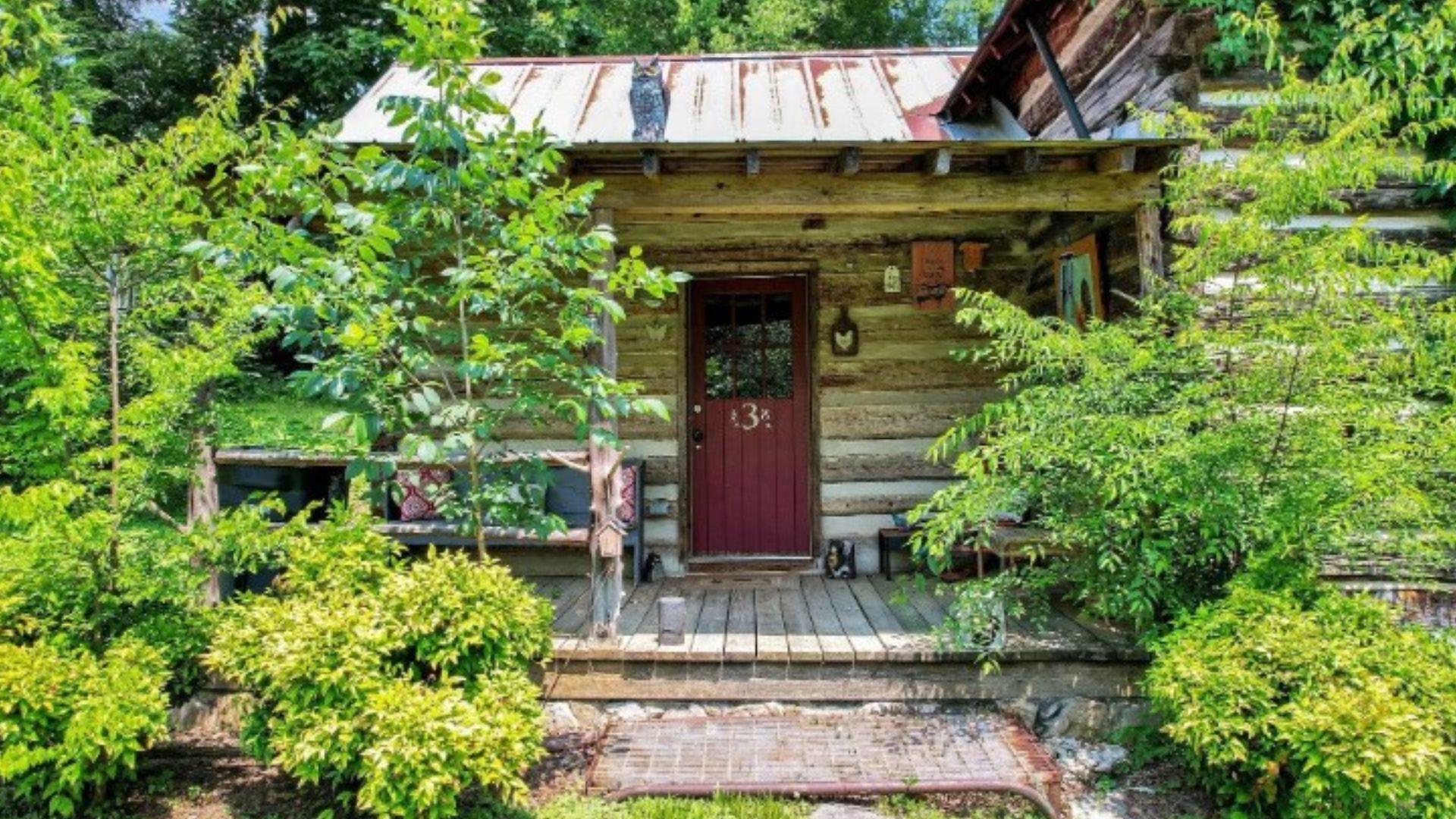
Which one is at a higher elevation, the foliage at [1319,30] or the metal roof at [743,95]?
the metal roof at [743,95]

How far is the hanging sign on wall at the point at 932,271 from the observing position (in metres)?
5.36

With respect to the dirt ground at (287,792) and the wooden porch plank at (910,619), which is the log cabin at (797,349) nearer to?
the wooden porch plank at (910,619)

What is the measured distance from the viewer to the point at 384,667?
105 inches

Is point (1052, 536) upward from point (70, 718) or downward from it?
upward

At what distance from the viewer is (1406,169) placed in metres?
3.27

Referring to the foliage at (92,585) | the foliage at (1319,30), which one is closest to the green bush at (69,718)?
the foliage at (92,585)

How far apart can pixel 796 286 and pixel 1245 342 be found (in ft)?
9.89

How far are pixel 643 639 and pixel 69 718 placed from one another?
83.0 inches

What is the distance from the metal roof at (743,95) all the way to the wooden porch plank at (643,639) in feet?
10.4

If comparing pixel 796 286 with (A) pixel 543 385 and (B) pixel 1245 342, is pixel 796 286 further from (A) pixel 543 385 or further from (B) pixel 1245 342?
(B) pixel 1245 342

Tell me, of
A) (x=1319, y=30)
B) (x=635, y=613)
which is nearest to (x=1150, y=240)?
(x=1319, y=30)

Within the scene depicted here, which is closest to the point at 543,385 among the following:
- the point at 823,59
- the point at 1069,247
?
the point at 1069,247

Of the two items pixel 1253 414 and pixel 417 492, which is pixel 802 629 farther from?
pixel 417 492

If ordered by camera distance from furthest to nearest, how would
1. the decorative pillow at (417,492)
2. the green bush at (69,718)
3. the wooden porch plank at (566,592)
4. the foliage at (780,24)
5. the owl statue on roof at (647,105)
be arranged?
the foliage at (780,24) → the owl statue on roof at (647,105) → the decorative pillow at (417,492) → the wooden porch plank at (566,592) → the green bush at (69,718)
